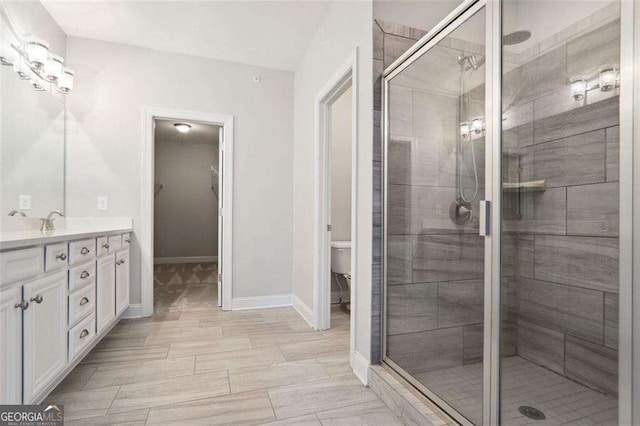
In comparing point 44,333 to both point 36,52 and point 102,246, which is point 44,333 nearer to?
point 102,246

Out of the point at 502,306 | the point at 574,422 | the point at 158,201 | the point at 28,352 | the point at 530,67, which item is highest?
the point at 530,67

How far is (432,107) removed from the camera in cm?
175

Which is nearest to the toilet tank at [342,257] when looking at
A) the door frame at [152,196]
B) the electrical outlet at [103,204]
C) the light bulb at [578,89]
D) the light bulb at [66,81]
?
the door frame at [152,196]

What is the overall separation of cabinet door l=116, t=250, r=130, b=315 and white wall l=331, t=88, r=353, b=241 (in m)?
1.96

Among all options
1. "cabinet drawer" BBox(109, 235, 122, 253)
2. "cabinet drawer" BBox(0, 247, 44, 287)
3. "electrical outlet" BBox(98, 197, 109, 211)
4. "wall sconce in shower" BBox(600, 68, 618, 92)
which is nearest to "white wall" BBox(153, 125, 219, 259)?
"electrical outlet" BBox(98, 197, 109, 211)

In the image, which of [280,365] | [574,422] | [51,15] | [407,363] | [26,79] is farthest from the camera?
[51,15]

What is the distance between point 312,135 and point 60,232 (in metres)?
2.02

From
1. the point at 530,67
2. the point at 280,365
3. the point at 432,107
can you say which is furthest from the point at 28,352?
the point at 530,67

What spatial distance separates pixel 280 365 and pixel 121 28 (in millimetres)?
3053

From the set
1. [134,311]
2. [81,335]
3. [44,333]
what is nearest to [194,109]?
[134,311]

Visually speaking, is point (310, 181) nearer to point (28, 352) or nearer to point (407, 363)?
point (407, 363)

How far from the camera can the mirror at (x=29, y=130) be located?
81.7 inches

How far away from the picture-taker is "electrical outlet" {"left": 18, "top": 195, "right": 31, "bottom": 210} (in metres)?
2.20

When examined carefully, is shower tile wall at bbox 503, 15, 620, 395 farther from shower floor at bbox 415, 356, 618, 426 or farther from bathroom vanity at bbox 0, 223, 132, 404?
bathroom vanity at bbox 0, 223, 132, 404
